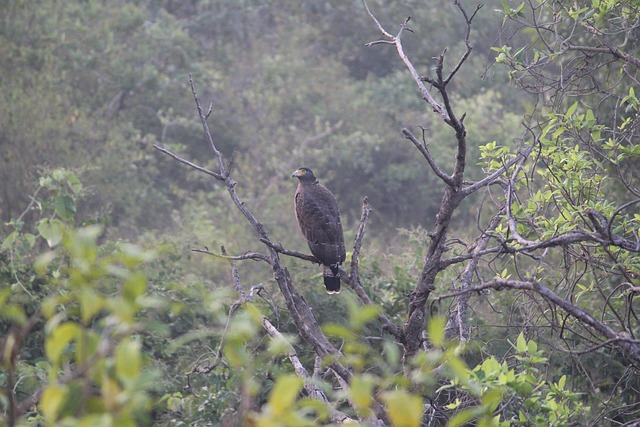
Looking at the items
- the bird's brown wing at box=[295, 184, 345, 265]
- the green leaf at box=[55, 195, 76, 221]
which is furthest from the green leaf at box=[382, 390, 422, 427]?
the green leaf at box=[55, 195, 76, 221]

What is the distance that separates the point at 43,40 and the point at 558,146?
11714 mm

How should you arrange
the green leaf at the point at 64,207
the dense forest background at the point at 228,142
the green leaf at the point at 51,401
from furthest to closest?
the dense forest background at the point at 228,142
the green leaf at the point at 64,207
the green leaf at the point at 51,401

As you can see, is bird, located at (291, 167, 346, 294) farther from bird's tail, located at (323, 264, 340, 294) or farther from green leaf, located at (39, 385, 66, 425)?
green leaf, located at (39, 385, 66, 425)

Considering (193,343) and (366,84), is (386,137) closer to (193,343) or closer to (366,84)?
(366,84)

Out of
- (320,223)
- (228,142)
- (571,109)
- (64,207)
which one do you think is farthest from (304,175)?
(228,142)

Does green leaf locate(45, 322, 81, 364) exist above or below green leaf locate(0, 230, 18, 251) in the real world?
below

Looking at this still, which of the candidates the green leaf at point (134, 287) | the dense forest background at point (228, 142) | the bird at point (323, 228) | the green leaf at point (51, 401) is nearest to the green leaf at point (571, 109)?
the dense forest background at point (228, 142)

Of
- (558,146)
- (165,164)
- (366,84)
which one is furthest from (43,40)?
(558,146)

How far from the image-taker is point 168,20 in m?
17.7

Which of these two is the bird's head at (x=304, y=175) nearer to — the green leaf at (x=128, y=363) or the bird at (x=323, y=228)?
the bird at (x=323, y=228)

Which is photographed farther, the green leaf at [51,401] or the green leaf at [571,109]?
the green leaf at [571,109]

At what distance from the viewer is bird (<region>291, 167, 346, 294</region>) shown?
246 inches

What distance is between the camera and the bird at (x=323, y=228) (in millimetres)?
6254

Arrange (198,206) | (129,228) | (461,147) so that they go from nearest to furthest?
(461,147) → (129,228) → (198,206)
